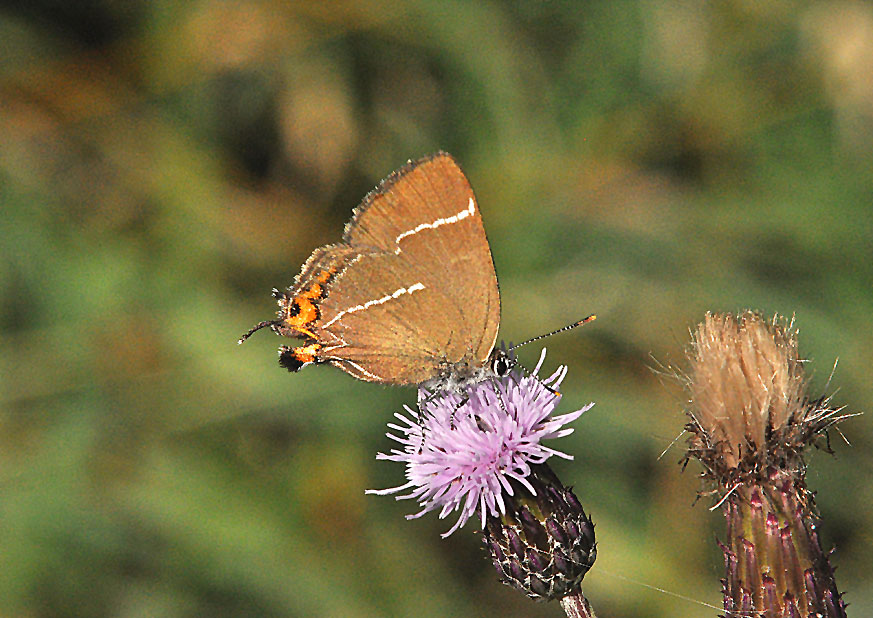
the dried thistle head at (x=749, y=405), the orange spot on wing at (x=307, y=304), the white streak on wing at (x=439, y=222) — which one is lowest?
the dried thistle head at (x=749, y=405)

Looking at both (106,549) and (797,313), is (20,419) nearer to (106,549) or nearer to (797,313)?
(106,549)

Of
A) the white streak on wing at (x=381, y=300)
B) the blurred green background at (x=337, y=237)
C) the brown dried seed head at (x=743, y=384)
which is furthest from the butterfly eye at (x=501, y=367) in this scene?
the blurred green background at (x=337, y=237)

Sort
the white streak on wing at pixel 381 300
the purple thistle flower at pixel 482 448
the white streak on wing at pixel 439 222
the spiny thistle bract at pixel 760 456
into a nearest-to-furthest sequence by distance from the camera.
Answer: the spiny thistle bract at pixel 760 456 → the purple thistle flower at pixel 482 448 → the white streak on wing at pixel 439 222 → the white streak on wing at pixel 381 300

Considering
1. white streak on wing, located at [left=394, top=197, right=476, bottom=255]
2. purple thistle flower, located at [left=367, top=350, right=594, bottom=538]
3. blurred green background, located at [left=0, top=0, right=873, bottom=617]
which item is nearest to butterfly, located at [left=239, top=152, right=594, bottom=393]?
white streak on wing, located at [left=394, top=197, right=476, bottom=255]

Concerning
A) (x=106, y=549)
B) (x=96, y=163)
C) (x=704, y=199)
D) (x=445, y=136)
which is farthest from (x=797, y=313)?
(x=96, y=163)

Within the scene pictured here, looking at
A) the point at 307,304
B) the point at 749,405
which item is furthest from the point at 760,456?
the point at 307,304

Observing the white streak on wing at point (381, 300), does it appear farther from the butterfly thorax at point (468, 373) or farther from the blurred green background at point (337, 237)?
the blurred green background at point (337, 237)
